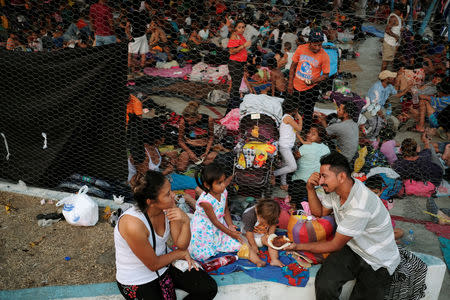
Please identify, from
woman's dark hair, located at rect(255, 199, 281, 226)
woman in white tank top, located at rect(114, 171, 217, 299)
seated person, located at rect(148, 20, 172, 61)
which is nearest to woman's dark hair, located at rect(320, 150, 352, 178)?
woman's dark hair, located at rect(255, 199, 281, 226)

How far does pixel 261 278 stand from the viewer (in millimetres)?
2814

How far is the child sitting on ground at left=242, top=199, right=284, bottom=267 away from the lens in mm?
2971

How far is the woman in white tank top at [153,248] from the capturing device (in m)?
2.21

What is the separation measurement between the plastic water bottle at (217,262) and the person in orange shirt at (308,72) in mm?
2680

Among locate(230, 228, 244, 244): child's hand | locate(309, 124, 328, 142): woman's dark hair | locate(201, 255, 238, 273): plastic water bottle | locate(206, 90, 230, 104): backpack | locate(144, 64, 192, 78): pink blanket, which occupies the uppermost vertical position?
locate(309, 124, 328, 142): woman's dark hair

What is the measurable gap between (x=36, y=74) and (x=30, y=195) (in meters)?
1.34

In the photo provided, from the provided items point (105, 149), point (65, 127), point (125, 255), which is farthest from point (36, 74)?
point (125, 255)

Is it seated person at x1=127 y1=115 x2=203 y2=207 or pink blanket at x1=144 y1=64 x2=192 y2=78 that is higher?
seated person at x1=127 y1=115 x2=203 y2=207

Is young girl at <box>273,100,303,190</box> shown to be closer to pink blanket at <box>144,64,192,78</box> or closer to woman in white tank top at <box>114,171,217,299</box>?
woman in white tank top at <box>114,171,217,299</box>

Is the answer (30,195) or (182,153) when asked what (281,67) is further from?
(30,195)

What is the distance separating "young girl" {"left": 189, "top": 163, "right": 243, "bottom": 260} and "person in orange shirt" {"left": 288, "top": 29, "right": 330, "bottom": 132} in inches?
97.3

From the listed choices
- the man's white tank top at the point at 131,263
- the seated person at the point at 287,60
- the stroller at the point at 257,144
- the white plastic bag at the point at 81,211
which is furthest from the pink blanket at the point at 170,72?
the man's white tank top at the point at 131,263

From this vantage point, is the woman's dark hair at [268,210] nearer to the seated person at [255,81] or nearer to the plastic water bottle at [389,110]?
the seated person at [255,81]

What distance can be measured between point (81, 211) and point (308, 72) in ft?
11.3
